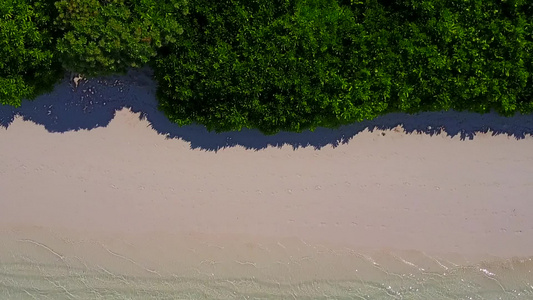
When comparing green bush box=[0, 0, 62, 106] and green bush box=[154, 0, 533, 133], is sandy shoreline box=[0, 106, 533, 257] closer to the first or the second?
green bush box=[154, 0, 533, 133]

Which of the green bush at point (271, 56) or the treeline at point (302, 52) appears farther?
the green bush at point (271, 56)

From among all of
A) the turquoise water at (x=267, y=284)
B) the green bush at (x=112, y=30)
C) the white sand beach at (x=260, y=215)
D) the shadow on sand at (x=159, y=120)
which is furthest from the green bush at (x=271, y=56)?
the turquoise water at (x=267, y=284)

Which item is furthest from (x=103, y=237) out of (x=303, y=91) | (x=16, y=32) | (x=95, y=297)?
(x=303, y=91)

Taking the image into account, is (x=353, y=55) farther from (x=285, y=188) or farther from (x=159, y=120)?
(x=159, y=120)

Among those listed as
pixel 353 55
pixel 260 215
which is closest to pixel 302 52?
pixel 353 55

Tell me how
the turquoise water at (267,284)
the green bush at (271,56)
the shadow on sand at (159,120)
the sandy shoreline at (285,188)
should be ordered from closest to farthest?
the green bush at (271,56) < the shadow on sand at (159,120) < the sandy shoreline at (285,188) < the turquoise water at (267,284)

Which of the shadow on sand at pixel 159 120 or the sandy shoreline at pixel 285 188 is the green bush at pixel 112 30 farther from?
the sandy shoreline at pixel 285 188

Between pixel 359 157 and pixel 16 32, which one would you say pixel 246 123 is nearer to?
pixel 359 157

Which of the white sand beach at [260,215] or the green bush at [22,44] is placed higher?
the green bush at [22,44]

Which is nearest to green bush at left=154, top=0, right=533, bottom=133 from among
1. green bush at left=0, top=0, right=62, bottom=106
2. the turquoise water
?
green bush at left=0, top=0, right=62, bottom=106
